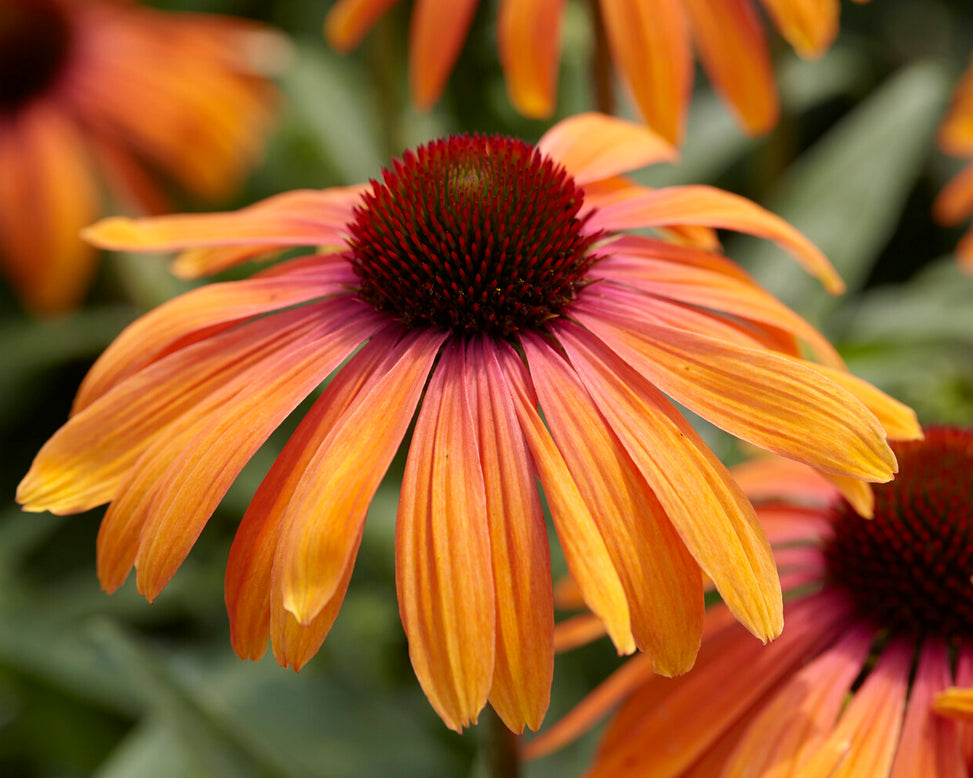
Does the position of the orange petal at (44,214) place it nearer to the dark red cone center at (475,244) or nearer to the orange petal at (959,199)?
the dark red cone center at (475,244)

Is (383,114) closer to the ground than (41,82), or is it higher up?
higher up

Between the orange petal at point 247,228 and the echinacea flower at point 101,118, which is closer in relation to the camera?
the orange petal at point 247,228

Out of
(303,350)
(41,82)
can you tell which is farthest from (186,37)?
(303,350)

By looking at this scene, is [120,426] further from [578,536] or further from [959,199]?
[959,199]

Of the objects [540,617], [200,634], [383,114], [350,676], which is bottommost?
[200,634]

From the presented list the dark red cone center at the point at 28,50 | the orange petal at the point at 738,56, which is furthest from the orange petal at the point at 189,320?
the dark red cone center at the point at 28,50

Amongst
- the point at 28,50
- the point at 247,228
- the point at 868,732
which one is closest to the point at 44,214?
the point at 28,50

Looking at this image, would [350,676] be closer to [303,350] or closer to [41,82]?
[303,350]
